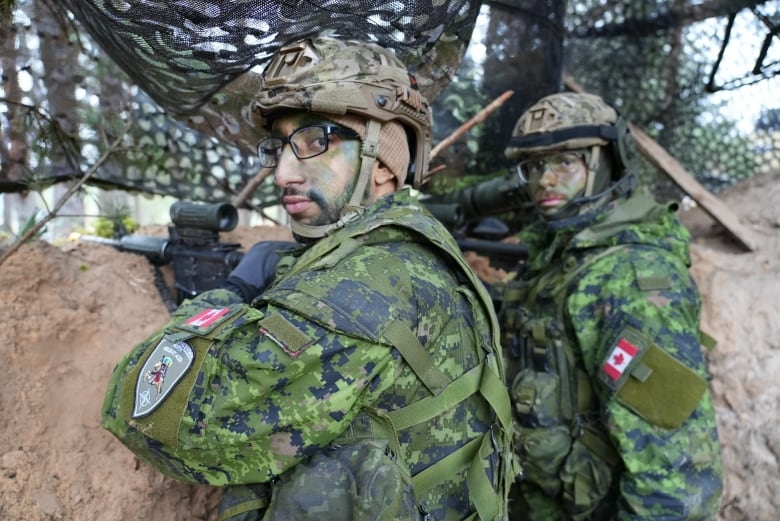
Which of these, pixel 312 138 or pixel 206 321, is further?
pixel 312 138

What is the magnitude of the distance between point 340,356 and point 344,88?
1011 millimetres

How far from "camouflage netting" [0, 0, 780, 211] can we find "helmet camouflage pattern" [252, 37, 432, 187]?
0.13 metres

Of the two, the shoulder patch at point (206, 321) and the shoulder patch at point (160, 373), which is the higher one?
the shoulder patch at point (206, 321)

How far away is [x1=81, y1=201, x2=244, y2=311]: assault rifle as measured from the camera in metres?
3.30

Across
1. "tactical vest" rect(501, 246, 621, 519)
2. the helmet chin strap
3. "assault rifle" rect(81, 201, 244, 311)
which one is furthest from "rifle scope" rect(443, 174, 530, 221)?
the helmet chin strap

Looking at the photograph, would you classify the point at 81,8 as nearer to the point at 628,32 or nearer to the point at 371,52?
the point at 371,52

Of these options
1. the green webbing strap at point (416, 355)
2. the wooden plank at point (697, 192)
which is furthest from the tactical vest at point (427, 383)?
Result: the wooden plank at point (697, 192)

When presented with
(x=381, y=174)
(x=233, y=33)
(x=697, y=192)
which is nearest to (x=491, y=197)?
(x=697, y=192)

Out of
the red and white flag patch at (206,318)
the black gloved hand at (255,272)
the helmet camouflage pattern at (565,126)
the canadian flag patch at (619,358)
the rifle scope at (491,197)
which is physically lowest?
the rifle scope at (491,197)

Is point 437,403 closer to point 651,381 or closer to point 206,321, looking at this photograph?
point 206,321

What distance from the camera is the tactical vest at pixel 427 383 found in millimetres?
1591

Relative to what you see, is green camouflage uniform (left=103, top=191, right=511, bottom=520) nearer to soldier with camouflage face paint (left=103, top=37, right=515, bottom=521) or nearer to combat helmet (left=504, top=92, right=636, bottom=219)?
soldier with camouflage face paint (left=103, top=37, right=515, bottom=521)

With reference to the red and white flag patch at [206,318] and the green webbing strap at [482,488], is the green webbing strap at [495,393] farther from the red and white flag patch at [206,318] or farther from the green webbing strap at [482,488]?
the red and white flag patch at [206,318]

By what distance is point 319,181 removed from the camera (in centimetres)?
209
